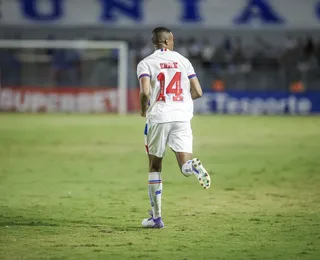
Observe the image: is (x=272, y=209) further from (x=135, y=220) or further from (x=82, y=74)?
(x=82, y=74)

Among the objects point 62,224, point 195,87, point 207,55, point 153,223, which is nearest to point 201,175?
point 153,223

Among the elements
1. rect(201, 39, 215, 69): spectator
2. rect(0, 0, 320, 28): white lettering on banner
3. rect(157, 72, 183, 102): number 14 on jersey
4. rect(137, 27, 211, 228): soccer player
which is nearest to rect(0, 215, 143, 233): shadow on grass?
rect(137, 27, 211, 228): soccer player

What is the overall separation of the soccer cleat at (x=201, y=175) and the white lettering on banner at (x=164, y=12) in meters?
30.9

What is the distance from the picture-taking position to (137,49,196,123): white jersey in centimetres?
878

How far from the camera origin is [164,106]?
8852 millimetres

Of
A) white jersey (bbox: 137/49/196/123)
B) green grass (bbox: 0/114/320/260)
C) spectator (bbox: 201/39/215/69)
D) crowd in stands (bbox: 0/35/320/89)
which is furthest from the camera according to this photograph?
spectator (bbox: 201/39/215/69)

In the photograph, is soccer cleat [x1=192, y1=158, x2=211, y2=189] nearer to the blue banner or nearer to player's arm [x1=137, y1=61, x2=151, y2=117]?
player's arm [x1=137, y1=61, x2=151, y2=117]

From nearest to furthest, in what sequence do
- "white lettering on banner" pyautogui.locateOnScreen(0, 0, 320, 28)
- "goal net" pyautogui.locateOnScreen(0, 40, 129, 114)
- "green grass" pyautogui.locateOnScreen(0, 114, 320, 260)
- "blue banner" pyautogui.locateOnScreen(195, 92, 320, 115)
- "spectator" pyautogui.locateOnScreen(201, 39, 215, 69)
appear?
1. "green grass" pyautogui.locateOnScreen(0, 114, 320, 260)
2. "goal net" pyautogui.locateOnScreen(0, 40, 129, 114)
3. "blue banner" pyautogui.locateOnScreen(195, 92, 320, 115)
4. "spectator" pyautogui.locateOnScreen(201, 39, 215, 69)
5. "white lettering on banner" pyautogui.locateOnScreen(0, 0, 320, 28)

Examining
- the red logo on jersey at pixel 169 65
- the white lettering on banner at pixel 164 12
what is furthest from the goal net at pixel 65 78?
the red logo on jersey at pixel 169 65

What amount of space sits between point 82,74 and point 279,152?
1804 cm

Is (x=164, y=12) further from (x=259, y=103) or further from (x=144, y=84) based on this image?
(x=144, y=84)

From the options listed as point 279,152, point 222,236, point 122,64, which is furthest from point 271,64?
point 222,236

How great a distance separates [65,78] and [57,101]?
110cm

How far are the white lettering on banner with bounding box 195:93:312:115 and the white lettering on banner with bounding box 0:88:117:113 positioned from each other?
4.11 metres
